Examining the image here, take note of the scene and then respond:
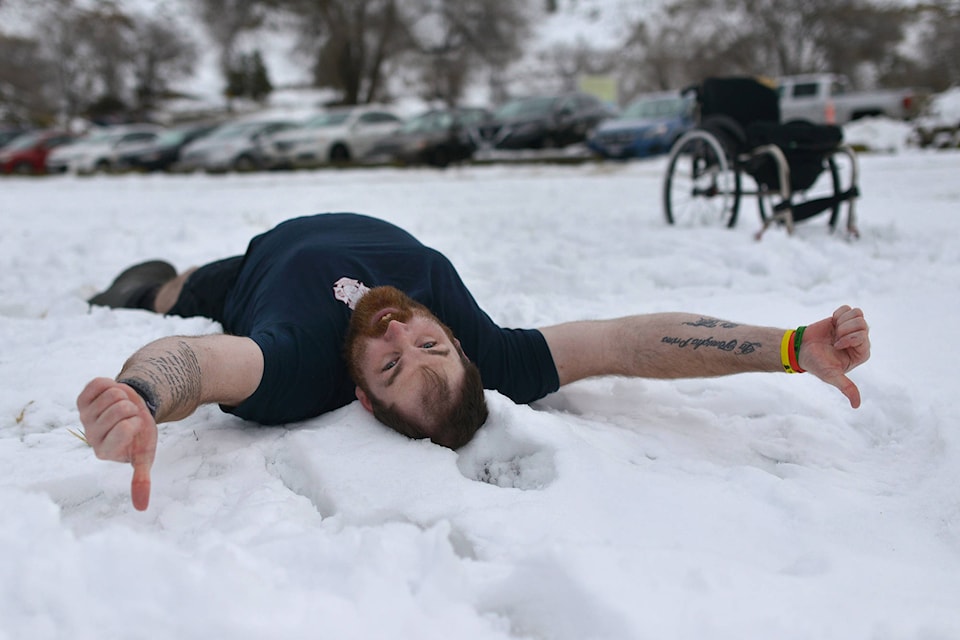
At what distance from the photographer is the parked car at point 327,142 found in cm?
1681

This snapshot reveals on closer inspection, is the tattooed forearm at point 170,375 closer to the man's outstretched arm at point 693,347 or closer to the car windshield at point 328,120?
the man's outstretched arm at point 693,347

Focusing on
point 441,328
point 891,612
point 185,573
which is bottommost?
point 891,612

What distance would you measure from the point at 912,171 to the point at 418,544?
10309 millimetres

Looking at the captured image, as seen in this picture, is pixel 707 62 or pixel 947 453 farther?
pixel 707 62

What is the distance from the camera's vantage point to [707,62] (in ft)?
104

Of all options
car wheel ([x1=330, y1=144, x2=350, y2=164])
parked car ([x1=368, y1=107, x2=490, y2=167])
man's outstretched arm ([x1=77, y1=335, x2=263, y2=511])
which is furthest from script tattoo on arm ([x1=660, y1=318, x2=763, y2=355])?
car wheel ([x1=330, y1=144, x2=350, y2=164])

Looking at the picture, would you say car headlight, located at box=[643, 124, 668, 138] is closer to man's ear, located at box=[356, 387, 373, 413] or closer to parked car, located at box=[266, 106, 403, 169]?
parked car, located at box=[266, 106, 403, 169]

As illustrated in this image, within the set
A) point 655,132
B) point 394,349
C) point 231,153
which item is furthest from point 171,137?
point 394,349

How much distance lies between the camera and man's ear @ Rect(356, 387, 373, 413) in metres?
2.40

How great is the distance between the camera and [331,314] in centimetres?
252

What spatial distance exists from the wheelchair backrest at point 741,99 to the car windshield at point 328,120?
12.2 meters

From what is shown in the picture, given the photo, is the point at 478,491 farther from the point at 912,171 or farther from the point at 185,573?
the point at 912,171

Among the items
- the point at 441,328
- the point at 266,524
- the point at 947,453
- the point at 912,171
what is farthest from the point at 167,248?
the point at 912,171

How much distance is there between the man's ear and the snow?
1.3 inches
